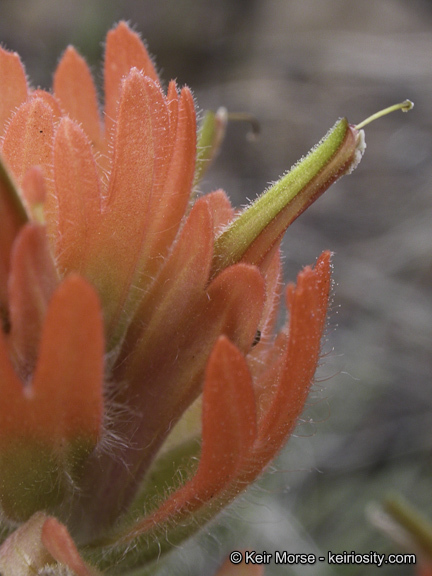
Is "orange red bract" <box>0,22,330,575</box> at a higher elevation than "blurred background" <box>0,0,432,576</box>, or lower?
higher

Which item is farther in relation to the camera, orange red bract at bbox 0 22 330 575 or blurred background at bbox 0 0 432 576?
blurred background at bbox 0 0 432 576

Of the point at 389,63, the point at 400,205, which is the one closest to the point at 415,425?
the point at 400,205

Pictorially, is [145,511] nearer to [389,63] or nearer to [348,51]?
[389,63]

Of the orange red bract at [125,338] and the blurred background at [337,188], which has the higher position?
the orange red bract at [125,338]

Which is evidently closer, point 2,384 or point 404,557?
point 2,384

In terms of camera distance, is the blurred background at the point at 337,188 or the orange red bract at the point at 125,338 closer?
the orange red bract at the point at 125,338
